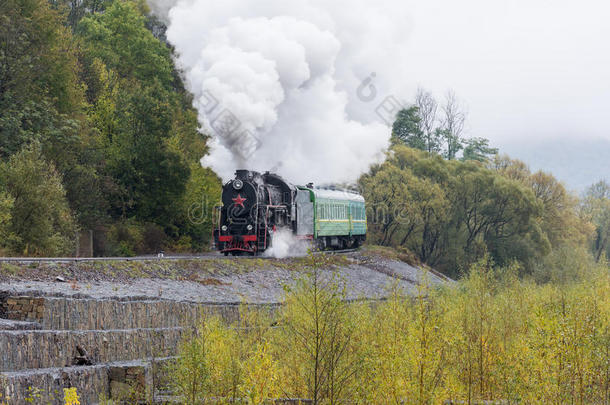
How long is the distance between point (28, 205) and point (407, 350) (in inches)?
682

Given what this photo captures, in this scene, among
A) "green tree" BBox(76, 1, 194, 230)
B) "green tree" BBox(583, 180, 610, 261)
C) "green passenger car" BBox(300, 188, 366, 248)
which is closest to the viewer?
"green passenger car" BBox(300, 188, 366, 248)

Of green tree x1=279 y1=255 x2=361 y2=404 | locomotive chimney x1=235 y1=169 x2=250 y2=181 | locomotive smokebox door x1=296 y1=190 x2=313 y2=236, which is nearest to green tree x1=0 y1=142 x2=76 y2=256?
locomotive chimney x1=235 y1=169 x2=250 y2=181

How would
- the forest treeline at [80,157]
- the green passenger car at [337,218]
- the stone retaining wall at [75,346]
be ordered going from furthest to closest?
the green passenger car at [337,218] < the forest treeline at [80,157] < the stone retaining wall at [75,346]

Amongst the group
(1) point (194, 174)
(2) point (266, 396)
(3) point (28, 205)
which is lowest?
(2) point (266, 396)

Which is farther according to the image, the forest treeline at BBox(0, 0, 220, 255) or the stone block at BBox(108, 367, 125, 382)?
the forest treeline at BBox(0, 0, 220, 255)

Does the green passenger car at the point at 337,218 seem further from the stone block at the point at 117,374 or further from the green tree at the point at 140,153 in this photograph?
the stone block at the point at 117,374

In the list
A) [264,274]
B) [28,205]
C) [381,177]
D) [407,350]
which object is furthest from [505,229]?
[407,350]

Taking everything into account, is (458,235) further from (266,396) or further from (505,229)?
(266,396)

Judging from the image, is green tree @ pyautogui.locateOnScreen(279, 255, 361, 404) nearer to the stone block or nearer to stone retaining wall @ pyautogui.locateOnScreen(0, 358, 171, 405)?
stone retaining wall @ pyautogui.locateOnScreen(0, 358, 171, 405)

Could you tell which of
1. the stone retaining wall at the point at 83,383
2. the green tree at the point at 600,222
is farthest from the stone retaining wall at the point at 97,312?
the green tree at the point at 600,222

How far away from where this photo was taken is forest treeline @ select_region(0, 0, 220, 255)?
2523 centimetres

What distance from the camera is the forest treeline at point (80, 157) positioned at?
25234 mm

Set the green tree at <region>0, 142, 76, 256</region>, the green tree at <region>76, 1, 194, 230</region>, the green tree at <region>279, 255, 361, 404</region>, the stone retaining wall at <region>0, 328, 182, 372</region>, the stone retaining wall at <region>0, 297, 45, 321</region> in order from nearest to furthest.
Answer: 1. the stone retaining wall at <region>0, 328, 182, 372</region>
2. the green tree at <region>279, 255, 361, 404</region>
3. the stone retaining wall at <region>0, 297, 45, 321</region>
4. the green tree at <region>0, 142, 76, 256</region>
5. the green tree at <region>76, 1, 194, 230</region>

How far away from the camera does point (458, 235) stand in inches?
2463
